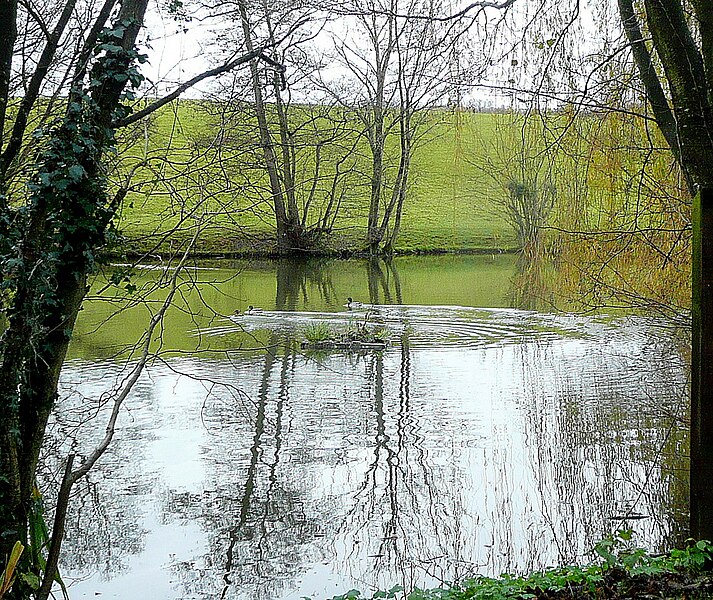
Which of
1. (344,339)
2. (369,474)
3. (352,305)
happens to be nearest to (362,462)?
(369,474)

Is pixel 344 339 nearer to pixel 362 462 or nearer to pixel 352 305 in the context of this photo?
pixel 352 305

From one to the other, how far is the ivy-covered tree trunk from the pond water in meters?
0.33

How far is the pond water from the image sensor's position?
17.4ft

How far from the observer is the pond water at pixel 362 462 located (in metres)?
5.31

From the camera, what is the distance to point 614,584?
3.60m

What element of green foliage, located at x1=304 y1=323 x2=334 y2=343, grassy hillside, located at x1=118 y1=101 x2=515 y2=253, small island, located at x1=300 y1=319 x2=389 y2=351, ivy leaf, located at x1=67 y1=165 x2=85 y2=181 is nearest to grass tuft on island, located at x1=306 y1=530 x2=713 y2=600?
grassy hillside, located at x1=118 y1=101 x2=515 y2=253

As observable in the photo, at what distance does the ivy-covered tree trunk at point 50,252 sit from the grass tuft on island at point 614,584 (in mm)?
1568

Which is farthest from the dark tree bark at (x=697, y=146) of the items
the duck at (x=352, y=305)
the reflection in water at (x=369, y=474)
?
the duck at (x=352, y=305)

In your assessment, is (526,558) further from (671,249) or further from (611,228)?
(611,228)

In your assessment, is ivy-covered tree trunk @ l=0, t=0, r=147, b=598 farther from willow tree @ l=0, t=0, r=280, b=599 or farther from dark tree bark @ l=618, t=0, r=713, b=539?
dark tree bark @ l=618, t=0, r=713, b=539

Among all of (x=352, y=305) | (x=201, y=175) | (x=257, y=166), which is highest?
(x=352, y=305)

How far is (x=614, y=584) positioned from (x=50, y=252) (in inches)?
116

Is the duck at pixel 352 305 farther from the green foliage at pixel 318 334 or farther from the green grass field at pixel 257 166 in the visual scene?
the green grass field at pixel 257 166

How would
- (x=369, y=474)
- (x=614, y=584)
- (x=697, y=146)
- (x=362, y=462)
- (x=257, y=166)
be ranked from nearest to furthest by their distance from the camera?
(x=614, y=584)
(x=697, y=146)
(x=257, y=166)
(x=369, y=474)
(x=362, y=462)
